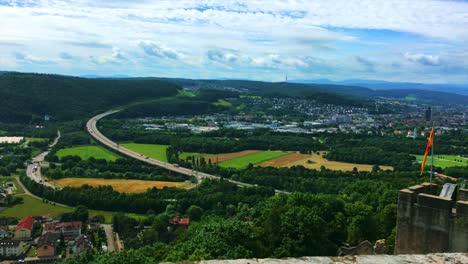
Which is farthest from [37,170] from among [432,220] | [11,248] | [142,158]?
[432,220]

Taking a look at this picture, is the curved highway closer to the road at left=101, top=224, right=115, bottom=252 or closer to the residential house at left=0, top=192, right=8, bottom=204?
the road at left=101, top=224, right=115, bottom=252

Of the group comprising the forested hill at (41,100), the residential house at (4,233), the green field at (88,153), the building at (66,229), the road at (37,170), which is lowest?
the residential house at (4,233)

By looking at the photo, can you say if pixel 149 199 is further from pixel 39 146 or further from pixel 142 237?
pixel 39 146

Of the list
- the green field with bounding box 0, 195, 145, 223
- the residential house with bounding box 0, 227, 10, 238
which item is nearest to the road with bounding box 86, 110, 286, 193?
the green field with bounding box 0, 195, 145, 223

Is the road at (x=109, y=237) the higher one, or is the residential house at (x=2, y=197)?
the residential house at (x=2, y=197)

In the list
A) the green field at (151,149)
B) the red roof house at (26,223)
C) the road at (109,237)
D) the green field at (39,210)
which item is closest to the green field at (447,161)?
the green field at (151,149)

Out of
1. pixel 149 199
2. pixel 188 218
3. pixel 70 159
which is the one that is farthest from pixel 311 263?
pixel 70 159

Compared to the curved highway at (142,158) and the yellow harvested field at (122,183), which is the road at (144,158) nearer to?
the curved highway at (142,158)
